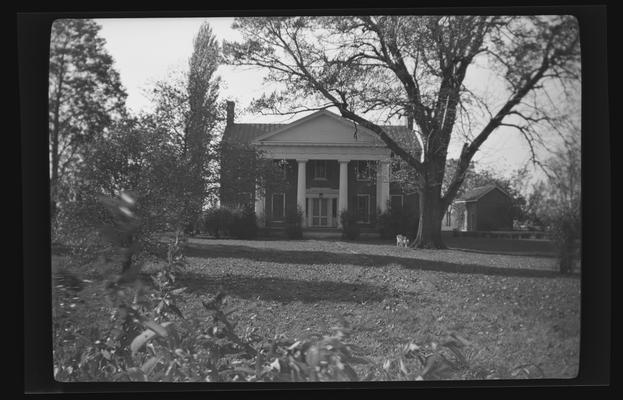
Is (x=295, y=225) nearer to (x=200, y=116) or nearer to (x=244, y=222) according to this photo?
(x=244, y=222)

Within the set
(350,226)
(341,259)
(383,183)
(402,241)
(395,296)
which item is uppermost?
(383,183)

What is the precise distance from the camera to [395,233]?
12.7 ft

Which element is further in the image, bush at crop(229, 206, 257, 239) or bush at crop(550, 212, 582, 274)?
bush at crop(229, 206, 257, 239)

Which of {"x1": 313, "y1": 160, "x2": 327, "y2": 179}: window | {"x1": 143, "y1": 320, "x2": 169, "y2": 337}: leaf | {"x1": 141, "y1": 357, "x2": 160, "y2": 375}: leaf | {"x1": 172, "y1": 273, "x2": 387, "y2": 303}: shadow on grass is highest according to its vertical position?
{"x1": 313, "y1": 160, "x2": 327, "y2": 179}: window

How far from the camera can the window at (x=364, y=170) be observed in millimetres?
3813

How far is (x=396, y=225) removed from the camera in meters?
3.86

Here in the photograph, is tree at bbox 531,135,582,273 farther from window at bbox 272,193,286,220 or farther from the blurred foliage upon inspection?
window at bbox 272,193,286,220

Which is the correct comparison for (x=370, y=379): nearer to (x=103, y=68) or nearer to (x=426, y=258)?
(x=426, y=258)

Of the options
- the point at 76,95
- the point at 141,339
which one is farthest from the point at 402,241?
the point at 76,95

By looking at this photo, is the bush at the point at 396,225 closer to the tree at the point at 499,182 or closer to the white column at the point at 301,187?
the tree at the point at 499,182

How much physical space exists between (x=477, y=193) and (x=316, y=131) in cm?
135

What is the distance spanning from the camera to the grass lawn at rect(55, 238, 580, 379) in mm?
3641

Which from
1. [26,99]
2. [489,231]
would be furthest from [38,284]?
[489,231]

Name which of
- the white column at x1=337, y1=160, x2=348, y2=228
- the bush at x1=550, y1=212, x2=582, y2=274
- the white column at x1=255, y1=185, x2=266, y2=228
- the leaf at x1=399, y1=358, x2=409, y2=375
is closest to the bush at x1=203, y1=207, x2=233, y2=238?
the white column at x1=255, y1=185, x2=266, y2=228
